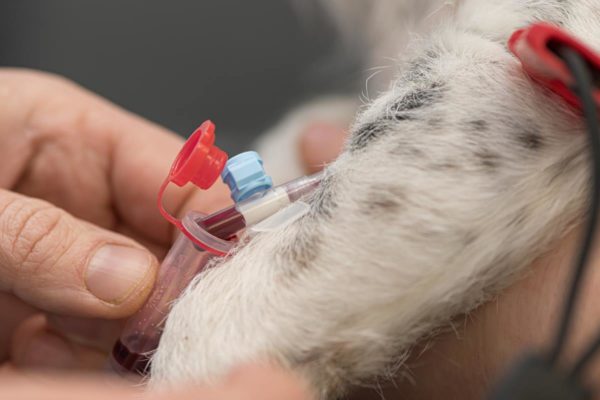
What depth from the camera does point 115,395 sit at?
341 millimetres

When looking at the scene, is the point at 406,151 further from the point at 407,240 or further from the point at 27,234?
the point at 27,234

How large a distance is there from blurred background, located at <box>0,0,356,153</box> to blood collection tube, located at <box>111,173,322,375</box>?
43cm

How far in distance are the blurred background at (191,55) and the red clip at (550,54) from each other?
0.60 meters

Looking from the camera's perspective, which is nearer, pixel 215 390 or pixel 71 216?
pixel 215 390

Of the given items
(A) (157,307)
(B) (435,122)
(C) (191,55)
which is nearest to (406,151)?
(B) (435,122)

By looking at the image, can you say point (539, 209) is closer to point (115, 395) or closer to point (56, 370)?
point (115, 395)

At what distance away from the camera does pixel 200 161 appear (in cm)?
53

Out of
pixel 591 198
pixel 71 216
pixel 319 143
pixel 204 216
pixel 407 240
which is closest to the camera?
pixel 591 198

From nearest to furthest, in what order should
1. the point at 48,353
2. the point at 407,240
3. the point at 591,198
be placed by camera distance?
1. the point at 591,198
2. the point at 407,240
3. the point at 48,353

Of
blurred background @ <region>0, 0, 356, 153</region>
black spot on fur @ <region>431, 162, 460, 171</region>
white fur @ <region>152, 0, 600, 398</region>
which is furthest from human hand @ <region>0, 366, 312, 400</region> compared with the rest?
blurred background @ <region>0, 0, 356, 153</region>

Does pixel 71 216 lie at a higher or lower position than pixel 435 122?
lower

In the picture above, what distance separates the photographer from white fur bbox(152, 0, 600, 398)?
0.43 m

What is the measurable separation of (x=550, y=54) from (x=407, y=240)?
14 cm

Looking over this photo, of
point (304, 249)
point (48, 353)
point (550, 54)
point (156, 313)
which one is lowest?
point (48, 353)
